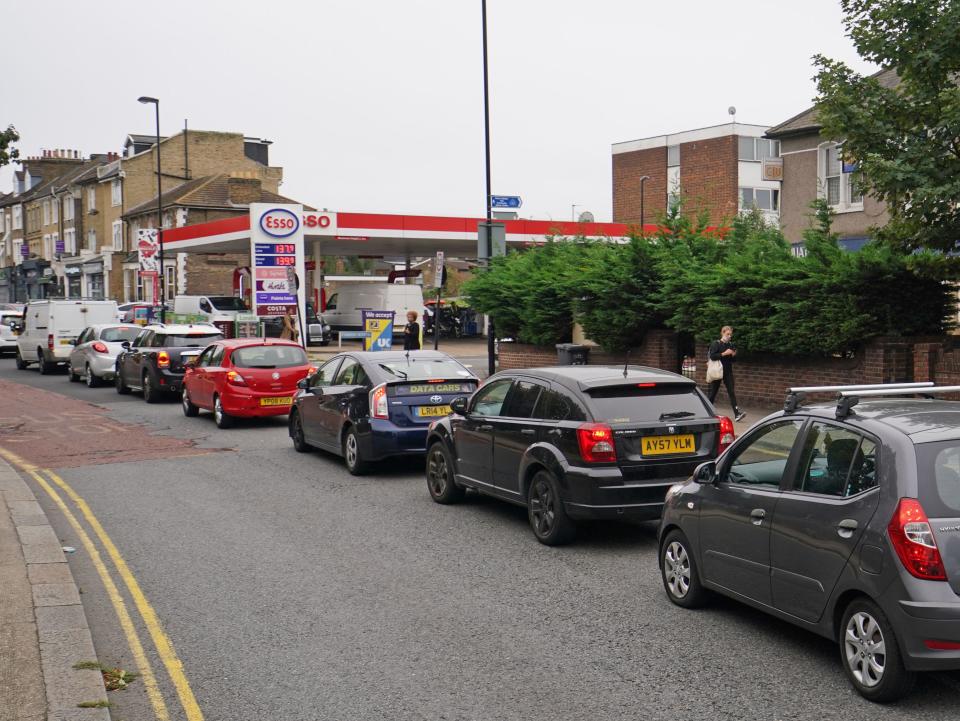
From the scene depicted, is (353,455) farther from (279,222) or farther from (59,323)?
(279,222)

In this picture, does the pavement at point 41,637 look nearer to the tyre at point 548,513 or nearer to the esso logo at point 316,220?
the tyre at point 548,513

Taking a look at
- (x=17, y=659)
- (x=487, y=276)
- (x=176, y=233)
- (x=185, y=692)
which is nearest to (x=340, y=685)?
(x=185, y=692)

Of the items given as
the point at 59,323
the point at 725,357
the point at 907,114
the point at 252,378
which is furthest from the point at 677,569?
the point at 59,323

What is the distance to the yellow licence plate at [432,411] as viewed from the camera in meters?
13.3

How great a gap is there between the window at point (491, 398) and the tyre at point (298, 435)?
5.27 meters

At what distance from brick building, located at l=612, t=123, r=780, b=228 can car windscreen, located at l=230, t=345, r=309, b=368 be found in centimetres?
4342

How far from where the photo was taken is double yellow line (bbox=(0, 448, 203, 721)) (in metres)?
5.68

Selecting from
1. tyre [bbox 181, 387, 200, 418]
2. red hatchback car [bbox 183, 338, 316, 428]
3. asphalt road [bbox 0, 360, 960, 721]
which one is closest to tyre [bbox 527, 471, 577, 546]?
asphalt road [bbox 0, 360, 960, 721]

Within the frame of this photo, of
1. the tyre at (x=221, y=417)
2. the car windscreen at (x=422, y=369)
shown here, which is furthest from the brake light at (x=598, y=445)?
the tyre at (x=221, y=417)

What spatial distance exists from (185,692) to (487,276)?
22.6 meters

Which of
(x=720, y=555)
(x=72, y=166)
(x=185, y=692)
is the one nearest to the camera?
(x=185, y=692)

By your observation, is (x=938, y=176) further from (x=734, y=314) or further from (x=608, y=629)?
(x=608, y=629)

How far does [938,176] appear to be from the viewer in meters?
14.4

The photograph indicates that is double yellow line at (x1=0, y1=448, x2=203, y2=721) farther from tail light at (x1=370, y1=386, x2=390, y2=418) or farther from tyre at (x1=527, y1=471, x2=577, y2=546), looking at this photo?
tail light at (x1=370, y1=386, x2=390, y2=418)
